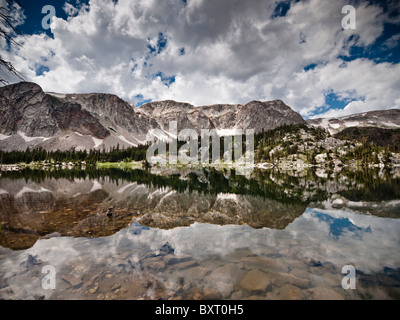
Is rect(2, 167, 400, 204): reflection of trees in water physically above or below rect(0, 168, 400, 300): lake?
above

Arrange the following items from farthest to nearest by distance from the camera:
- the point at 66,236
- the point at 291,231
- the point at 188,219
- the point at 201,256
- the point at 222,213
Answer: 1. the point at 222,213
2. the point at 188,219
3. the point at 291,231
4. the point at 66,236
5. the point at 201,256

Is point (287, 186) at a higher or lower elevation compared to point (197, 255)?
higher

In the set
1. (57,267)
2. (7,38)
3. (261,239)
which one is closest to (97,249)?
(57,267)

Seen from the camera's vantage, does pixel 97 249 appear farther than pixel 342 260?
Yes

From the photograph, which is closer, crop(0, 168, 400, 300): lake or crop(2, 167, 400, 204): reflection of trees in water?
crop(0, 168, 400, 300): lake

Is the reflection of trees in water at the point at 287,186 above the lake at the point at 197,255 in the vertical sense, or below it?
above

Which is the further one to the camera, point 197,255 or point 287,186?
point 287,186

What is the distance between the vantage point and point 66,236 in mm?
11531

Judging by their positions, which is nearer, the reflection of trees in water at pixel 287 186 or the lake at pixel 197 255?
the lake at pixel 197 255

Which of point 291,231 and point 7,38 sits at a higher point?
point 7,38

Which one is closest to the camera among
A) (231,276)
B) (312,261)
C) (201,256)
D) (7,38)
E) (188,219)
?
(231,276)

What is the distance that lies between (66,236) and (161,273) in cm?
722

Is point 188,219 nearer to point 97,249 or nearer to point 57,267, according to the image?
point 97,249

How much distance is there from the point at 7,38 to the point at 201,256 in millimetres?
15189
